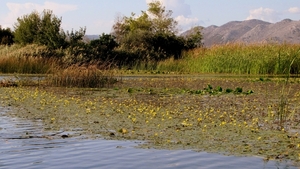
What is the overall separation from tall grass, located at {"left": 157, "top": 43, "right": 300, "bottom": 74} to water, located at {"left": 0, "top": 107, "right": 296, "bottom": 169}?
65.1 ft

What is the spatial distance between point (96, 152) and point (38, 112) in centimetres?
516

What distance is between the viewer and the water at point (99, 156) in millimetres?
7086

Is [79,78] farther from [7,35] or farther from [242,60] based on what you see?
[7,35]

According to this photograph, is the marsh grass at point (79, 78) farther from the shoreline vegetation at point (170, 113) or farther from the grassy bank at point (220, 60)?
the grassy bank at point (220, 60)

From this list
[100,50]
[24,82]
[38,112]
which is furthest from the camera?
[100,50]

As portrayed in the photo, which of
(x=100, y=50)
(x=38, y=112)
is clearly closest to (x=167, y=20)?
(x=100, y=50)

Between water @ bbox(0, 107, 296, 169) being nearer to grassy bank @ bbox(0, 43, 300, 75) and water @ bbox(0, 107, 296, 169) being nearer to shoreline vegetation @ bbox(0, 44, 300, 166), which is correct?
shoreline vegetation @ bbox(0, 44, 300, 166)

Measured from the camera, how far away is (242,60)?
3039cm

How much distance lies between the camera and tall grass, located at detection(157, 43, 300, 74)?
94.5 feet

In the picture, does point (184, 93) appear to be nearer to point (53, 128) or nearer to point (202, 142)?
point (53, 128)

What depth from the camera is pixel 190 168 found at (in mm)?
6941

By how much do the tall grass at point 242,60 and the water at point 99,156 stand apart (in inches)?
781

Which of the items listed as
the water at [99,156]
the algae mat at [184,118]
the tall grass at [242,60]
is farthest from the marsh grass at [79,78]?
the water at [99,156]

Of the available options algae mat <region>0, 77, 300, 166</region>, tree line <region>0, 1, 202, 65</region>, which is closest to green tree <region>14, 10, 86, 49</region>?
tree line <region>0, 1, 202, 65</region>
